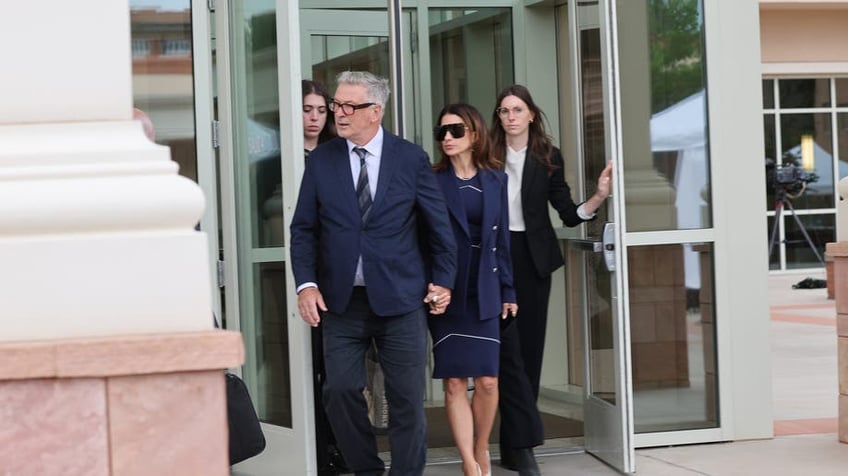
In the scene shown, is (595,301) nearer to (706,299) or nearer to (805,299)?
(706,299)

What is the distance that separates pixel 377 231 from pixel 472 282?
67cm

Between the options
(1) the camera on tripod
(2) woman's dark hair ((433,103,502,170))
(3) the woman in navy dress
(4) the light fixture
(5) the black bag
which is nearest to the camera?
(5) the black bag

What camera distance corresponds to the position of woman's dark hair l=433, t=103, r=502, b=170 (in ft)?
18.9

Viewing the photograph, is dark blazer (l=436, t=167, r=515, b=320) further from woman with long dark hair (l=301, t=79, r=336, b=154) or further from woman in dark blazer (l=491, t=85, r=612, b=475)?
woman with long dark hair (l=301, t=79, r=336, b=154)

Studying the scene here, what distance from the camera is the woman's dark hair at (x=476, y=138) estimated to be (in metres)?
5.77

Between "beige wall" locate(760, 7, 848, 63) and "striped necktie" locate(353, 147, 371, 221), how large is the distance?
16.4 m

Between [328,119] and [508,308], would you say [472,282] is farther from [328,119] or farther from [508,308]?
[328,119]

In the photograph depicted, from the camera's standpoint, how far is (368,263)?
5.17 meters

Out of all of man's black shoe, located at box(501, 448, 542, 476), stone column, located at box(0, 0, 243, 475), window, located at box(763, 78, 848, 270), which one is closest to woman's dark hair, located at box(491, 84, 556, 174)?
man's black shoe, located at box(501, 448, 542, 476)

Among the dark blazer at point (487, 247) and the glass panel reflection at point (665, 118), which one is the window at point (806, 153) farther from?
the dark blazer at point (487, 247)

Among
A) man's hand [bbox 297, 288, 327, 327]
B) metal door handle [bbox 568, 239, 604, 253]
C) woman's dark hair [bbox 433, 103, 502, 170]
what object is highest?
woman's dark hair [bbox 433, 103, 502, 170]

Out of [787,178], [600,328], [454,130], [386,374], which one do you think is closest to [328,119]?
[454,130]

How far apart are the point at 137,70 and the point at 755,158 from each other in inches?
118

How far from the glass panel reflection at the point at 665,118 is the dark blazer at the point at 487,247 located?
3.16 ft
